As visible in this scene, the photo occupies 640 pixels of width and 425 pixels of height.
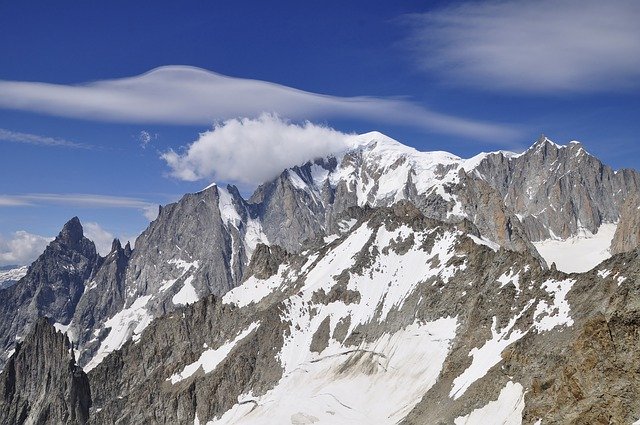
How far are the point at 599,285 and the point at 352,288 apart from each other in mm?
94379

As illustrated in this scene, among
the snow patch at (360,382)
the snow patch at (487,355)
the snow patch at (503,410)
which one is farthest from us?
the snow patch at (360,382)

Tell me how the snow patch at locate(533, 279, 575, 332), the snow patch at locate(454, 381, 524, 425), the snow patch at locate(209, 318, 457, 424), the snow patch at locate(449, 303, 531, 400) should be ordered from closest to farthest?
the snow patch at locate(454, 381, 524, 425) → the snow patch at locate(533, 279, 575, 332) → the snow patch at locate(449, 303, 531, 400) → the snow patch at locate(209, 318, 457, 424)

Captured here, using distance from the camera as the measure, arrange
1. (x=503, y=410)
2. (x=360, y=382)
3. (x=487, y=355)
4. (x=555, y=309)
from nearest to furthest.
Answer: (x=503, y=410) → (x=555, y=309) → (x=487, y=355) → (x=360, y=382)

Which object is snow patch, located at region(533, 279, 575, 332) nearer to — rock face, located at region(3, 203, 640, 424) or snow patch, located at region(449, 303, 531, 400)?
rock face, located at region(3, 203, 640, 424)

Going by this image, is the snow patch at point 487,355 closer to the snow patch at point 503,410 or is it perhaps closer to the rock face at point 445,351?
the rock face at point 445,351

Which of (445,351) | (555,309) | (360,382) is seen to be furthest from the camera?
(360,382)

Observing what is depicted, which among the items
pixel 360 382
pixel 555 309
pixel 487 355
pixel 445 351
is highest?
pixel 555 309

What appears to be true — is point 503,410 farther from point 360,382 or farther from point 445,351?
point 360,382

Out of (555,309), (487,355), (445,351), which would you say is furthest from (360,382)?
(555,309)

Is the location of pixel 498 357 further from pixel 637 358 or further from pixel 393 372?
pixel 637 358

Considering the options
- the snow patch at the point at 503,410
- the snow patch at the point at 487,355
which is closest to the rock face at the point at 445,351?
the snow patch at the point at 503,410

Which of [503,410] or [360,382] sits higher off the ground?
[360,382]

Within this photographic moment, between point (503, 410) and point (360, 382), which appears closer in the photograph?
point (503, 410)

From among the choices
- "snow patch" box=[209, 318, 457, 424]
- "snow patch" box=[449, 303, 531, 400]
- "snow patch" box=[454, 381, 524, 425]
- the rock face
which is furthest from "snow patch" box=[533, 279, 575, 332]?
"snow patch" box=[209, 318, 457, 424]
